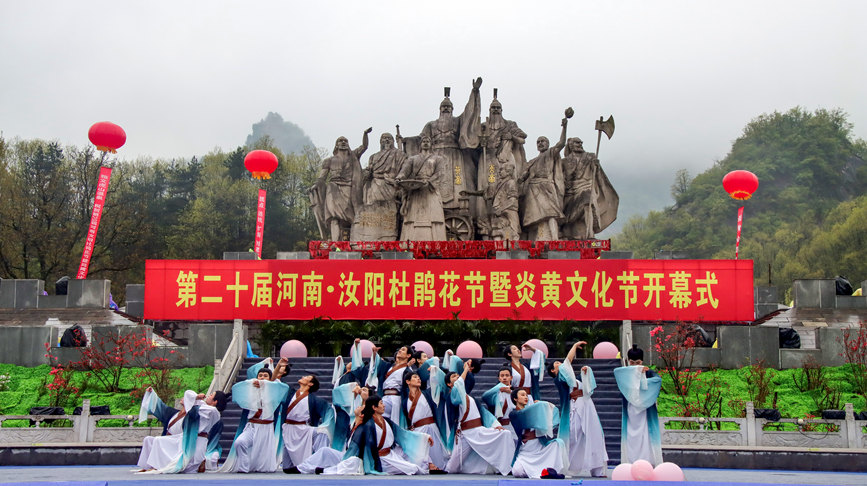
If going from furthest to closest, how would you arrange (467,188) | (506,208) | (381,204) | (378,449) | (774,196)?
(774,196) → (467,188) → (381,204) → (506,208) → (378,449)

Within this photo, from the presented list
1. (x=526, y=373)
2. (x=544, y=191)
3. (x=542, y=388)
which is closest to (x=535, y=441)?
(x=526, y=373)

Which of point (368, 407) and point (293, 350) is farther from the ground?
point (293, 350)

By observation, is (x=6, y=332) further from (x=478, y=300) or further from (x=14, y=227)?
(x=14, y=227)

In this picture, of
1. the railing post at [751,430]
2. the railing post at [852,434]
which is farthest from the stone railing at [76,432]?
the railing post at [852,434]

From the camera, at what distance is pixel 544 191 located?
2189 centimetres

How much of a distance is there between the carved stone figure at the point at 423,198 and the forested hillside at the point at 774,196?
1017 inches

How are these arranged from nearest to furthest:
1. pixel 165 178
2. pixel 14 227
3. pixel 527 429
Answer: pixel 527 429 → pixel 14 227 → pixel 165 178

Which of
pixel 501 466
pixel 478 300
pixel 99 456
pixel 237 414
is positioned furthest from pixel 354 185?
pixel 501 466

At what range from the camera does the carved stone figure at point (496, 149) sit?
2280 cm

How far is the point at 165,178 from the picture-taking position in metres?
46.1

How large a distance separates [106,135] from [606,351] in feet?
39.3

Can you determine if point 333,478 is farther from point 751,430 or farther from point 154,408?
point 751,430

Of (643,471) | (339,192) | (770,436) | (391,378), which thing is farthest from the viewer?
(339,192)

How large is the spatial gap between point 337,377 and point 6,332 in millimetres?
8192
